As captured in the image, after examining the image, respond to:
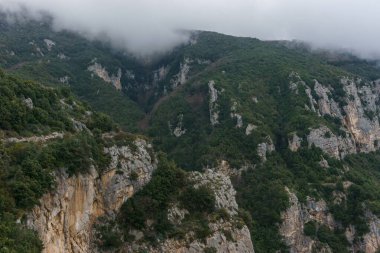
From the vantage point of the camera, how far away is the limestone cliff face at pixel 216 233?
64.2 metres

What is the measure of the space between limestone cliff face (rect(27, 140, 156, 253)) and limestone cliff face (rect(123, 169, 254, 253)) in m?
6.30

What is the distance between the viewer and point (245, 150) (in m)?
129

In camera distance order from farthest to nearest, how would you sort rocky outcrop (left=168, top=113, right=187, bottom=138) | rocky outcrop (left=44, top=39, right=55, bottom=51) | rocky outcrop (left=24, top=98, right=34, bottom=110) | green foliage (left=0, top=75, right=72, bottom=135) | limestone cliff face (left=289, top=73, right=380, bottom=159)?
rocky outcrop (left=44, top=39, right=55, bottom=51) → limestone cliff face (left=289, top=73, right=380, bottom=159) → rocky outcrop (left=168, top=113, right=187, bottom=138) → rocky outcrop (left=24, top=98, right=34, bottom=110) → green foliage (left=0, top=75, right=72, bottom=135)

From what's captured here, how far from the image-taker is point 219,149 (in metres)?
127

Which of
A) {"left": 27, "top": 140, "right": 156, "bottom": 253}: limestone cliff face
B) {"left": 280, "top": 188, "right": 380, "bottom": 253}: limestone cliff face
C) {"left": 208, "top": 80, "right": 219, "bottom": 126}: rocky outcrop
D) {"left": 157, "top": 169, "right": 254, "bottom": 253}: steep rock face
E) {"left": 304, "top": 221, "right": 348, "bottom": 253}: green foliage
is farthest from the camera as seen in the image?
{"left": 208, "top": 80, "right": 219, "bottom": 126}: rocky outcrop

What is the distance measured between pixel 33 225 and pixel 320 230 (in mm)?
78434

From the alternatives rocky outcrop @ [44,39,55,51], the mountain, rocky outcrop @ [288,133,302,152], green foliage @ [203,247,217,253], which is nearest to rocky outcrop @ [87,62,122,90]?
the mountain

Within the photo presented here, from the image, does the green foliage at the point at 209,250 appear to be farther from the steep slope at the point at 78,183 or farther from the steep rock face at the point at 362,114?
the steep rock face at the point at 362,114

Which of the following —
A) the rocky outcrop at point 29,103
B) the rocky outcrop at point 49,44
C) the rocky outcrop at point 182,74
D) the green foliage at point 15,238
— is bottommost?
the rocky outcrop at point 49,44

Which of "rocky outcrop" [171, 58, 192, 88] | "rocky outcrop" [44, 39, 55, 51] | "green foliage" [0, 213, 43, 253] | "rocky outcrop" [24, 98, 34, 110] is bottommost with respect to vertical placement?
"rocky outcrop" [44, 39, 55, 51]

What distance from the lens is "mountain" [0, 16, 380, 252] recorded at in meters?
62.8

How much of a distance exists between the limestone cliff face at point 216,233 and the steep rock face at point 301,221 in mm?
34807

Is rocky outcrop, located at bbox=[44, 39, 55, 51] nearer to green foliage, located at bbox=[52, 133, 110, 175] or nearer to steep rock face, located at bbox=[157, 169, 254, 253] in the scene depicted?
steep rock face, located at bbox=[157, 169, 254, 253]

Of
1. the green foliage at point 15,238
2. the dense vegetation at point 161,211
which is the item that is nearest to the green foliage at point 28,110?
the dense vegetation at point 161,211
